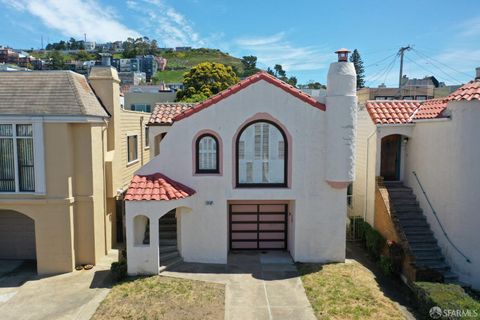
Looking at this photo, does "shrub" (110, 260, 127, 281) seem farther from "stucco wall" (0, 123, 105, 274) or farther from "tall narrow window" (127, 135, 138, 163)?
"tall narrow window" (127, 135, 138, 163)

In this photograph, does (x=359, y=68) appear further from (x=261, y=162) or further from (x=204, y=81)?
(x=261, y=162)

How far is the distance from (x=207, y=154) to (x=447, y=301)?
965 cm

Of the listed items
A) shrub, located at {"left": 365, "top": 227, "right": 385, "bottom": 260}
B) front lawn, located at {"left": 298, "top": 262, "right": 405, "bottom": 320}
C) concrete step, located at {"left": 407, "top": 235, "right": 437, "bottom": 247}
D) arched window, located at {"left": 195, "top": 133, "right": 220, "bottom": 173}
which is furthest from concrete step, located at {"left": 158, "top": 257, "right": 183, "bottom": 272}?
concrete step, located at {"left": 407, "top": 235, "right": 437, "bottom": 247}

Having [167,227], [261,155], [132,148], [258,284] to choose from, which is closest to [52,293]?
[167,227]

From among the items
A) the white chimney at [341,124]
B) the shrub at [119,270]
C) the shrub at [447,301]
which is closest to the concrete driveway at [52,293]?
the shrub at [119,270]

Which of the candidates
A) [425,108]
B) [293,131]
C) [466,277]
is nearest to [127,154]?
[293,131]

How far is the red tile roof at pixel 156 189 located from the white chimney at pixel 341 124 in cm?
582

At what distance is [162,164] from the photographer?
15.2 metres

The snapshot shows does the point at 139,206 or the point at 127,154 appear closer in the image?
the point at 139,206

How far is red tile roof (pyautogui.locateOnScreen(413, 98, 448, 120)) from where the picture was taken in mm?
16109

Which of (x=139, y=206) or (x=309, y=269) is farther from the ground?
(x=139, y=206)

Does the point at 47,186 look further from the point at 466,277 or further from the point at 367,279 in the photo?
the point at 466,277

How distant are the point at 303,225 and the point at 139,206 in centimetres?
663

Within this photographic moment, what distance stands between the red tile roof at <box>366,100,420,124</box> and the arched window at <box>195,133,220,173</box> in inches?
316
